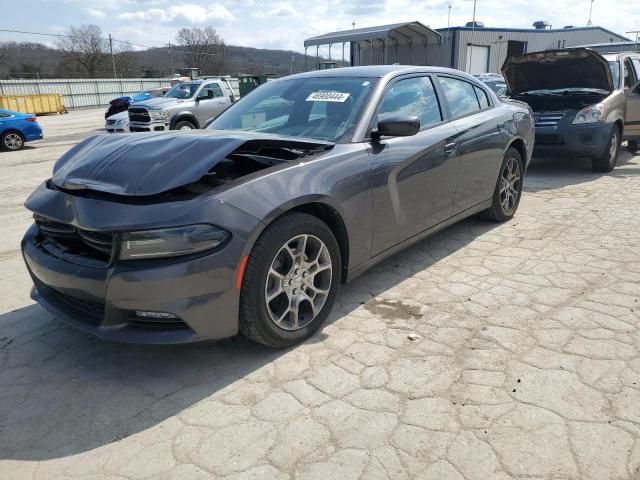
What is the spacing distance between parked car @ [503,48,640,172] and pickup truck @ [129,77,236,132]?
811cm

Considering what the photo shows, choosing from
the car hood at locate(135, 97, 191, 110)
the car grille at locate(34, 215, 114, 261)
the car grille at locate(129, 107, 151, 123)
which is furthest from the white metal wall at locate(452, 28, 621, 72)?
the car grille at locate(34, 215, 114, 261)

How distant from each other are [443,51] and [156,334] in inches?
1270

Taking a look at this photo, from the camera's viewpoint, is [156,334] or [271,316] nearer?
[156,334]

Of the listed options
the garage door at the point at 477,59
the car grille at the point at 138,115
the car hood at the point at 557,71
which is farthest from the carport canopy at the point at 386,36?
the car hood at the point at 557,71

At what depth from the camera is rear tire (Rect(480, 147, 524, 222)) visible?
5.20 metres

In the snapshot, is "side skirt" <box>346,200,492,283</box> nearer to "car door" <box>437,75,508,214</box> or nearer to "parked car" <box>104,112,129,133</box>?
"car door" <box>437,75,508,214</box>

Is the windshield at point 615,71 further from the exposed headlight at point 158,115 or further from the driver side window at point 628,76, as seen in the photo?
the exposed headlight at point 158,115

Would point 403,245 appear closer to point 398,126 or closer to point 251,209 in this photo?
point 398,126

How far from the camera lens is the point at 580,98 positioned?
8023mm

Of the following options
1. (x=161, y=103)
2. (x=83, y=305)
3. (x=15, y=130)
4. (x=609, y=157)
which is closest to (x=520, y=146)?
(x=609, y=157)

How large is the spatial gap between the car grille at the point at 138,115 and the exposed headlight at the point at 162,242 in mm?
12528

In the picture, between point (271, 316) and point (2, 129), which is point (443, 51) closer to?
point (2, 129)

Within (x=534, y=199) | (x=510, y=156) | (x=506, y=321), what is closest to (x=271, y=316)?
(x=506, y=321)

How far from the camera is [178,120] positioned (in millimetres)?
14406
